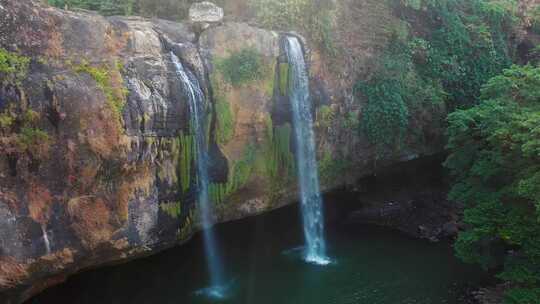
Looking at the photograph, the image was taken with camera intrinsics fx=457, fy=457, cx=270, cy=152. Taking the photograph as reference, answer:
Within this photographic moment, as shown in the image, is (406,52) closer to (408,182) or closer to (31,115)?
(408,182)

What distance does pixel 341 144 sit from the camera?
1515 centimetres

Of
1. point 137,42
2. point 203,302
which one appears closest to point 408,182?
point 203,302

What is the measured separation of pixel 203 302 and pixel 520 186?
8155 millimetres

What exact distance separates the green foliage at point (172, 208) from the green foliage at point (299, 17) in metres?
6.44

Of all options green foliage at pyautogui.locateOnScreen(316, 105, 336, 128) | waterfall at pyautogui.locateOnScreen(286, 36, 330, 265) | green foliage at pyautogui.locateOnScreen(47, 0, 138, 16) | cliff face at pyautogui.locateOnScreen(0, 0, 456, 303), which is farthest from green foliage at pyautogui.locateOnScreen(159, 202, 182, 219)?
green foliage at pyautogui.locateOnScreen(47, 0, 138, 16)

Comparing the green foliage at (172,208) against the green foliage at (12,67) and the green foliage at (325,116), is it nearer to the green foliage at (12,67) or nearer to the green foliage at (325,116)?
the green foliage at (12,67)

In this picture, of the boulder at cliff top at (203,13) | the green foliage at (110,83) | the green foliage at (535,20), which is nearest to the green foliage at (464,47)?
the green foliage at (535,20)

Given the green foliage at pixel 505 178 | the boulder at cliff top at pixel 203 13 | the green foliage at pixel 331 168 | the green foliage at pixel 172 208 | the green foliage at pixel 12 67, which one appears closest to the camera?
the green foliage at pixel 12 67

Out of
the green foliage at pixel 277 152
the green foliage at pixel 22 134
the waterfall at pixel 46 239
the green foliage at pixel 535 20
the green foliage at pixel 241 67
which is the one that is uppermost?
the green foliage at pixel 535 20

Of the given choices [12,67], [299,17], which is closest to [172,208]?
[12,67]

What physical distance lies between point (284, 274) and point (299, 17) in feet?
26.3

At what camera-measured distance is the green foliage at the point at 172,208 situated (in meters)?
11.0

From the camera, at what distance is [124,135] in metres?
9.72

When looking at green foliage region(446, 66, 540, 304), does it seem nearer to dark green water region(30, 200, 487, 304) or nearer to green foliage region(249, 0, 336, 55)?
dark green water region(30, 200, 487, 304)
